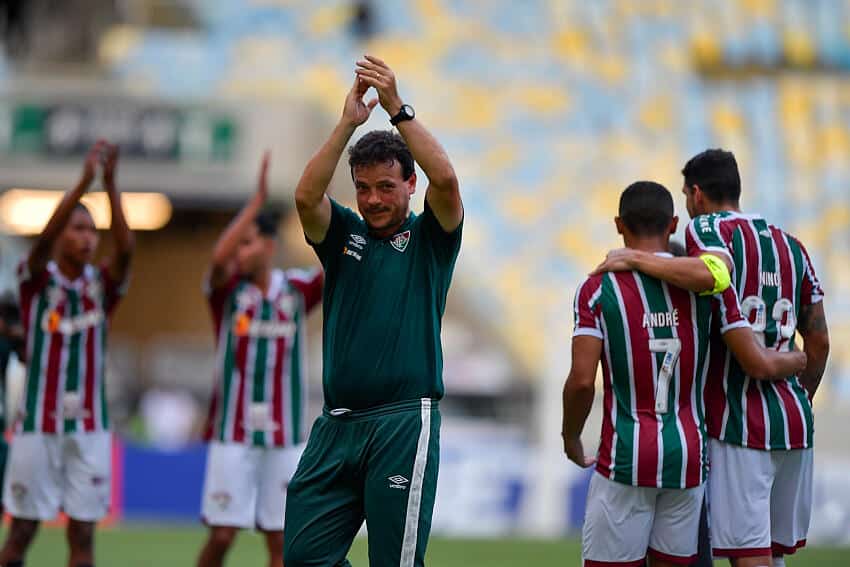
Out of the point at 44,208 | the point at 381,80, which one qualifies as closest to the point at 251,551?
the point at 381,80

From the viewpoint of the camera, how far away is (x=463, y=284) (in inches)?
858

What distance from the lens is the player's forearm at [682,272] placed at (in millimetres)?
5109

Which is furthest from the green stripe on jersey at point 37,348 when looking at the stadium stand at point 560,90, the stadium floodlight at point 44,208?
the stadium stand at point 560,90

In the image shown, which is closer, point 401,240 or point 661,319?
point 401,240

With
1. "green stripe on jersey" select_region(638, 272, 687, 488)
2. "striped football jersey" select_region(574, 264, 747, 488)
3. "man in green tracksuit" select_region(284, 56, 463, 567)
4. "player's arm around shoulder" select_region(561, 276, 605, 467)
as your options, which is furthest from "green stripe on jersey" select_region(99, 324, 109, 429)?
"green stripe on jersey" select_region(638, 272, 687, 488)

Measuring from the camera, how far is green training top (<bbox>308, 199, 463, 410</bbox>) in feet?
16.1

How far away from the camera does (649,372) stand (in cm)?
516

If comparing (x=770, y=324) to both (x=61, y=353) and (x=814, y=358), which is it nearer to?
(x=814, y=358)

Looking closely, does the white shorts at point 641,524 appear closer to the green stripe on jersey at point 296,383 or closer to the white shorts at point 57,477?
the green stripe on jersey at point 296,383

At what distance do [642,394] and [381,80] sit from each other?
159 centimetres

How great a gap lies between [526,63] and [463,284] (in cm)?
408

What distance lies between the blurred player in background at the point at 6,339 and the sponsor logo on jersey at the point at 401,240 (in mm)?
3449

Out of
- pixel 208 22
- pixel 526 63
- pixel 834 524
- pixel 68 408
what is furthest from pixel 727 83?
pixel 68 408

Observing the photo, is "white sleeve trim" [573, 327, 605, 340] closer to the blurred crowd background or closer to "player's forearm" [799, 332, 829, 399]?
"player's forearm" [799, 332, 829, 399]
